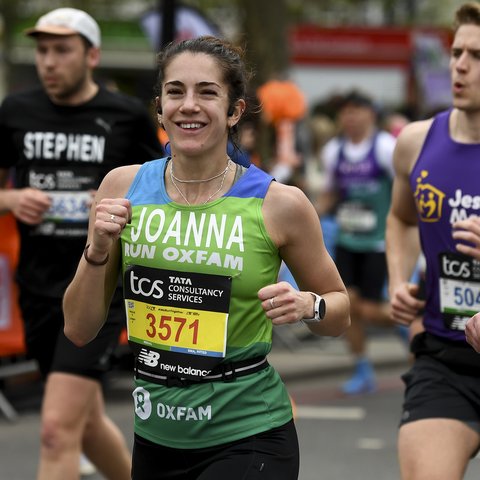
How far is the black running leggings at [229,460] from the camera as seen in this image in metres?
3.68

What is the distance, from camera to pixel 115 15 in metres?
31.6

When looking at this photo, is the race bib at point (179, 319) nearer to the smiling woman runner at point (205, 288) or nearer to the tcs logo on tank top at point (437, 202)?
the smiling woman runner at point (205, 288)

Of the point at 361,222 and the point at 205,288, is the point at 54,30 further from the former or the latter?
the point at 361,222

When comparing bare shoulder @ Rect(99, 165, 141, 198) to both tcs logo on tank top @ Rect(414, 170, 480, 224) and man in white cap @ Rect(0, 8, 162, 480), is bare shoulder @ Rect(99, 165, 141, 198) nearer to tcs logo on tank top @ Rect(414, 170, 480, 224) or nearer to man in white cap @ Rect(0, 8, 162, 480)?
tcs logo on tank top @ Rect(414, 170, 480, 224)

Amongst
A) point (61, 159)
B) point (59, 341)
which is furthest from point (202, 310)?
point (61, 159)

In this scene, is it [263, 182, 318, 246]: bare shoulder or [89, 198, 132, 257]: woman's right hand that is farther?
[263, 182, 318, 246]: bare shoulder

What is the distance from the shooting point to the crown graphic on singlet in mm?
4562

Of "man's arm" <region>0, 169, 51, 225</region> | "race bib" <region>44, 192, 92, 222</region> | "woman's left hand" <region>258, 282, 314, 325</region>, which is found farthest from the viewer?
"race bib" <region>44, 192, 92, 222</region>

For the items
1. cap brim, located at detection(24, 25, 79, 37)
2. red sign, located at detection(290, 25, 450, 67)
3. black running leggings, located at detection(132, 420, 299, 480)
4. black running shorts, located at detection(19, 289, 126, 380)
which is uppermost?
cap brim, located at detection(24, 25, 79, 37)

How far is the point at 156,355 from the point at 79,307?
0.27m

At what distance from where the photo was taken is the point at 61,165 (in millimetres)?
5715

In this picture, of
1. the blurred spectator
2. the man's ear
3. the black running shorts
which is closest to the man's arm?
the black running shorts

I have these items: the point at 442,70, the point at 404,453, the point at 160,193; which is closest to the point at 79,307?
the point at 160,193

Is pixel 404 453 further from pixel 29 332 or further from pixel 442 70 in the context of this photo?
pixel 442 70
